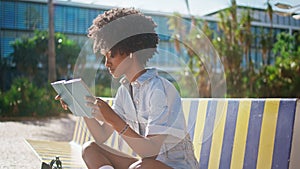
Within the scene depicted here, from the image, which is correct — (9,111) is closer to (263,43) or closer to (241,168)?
Result: (263,43)

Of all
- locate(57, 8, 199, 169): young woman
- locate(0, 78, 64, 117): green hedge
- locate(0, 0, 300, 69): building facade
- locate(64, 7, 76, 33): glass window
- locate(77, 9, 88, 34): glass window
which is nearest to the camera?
locate(57, 8, 199, 169): young woman

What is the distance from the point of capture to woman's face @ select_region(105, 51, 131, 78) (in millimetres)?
1887

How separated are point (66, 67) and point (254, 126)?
11360 millimetres

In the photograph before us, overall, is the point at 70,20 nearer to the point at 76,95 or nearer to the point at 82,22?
the point at 82,22

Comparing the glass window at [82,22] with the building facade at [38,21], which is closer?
the glass window at [82,22]

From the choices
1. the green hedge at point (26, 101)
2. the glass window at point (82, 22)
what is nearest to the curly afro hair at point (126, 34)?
the green hedge at point (26, 101)

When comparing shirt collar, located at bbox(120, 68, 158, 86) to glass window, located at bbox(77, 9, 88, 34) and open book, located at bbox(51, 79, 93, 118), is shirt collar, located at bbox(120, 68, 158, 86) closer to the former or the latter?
open book, located at bbox(51, 79, 93, 118)

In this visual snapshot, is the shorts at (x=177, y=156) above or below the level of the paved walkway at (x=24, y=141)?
above

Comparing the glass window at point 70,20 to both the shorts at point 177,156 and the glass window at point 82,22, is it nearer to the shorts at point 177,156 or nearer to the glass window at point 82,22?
the glass window at point 82,22

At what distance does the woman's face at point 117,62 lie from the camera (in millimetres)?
1887

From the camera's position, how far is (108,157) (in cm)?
219

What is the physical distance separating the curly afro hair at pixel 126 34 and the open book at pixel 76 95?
0.18 metres

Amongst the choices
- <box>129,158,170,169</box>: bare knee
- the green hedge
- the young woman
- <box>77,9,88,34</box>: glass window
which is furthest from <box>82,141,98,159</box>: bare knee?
<box>77,9,88,34</box>: glass window

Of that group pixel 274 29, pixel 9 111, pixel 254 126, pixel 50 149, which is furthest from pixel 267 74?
pixel 254 126
